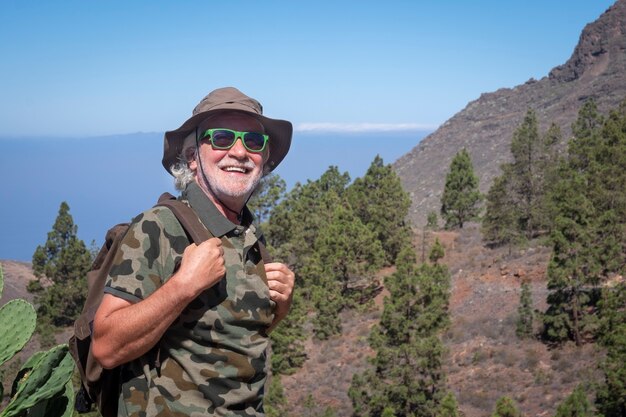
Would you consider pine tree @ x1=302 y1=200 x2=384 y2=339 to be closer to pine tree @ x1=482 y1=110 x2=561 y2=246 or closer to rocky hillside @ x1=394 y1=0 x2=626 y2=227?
pine tree @ x1=482 y1=110 x2=561 y2=246

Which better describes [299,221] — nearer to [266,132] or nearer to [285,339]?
[285,339]

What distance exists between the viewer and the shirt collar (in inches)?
93.2

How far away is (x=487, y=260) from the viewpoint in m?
33.8

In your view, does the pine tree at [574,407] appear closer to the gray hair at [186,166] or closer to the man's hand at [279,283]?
the man's hand at [279,283]

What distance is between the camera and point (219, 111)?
2.46 m

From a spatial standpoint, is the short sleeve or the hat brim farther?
the hat brim

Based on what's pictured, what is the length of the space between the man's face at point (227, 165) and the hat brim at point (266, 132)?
0.06 metres

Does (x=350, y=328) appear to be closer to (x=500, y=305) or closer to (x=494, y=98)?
(x=500, y=305)

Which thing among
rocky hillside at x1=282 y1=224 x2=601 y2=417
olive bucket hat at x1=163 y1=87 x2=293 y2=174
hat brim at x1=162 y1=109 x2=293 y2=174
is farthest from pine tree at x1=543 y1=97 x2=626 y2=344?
olive bucket hat at x1=163 y1=87 x2=293 y2=174

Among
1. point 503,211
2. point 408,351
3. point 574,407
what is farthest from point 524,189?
point 574,407

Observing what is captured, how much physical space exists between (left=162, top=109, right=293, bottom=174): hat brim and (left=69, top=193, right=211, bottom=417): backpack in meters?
0.40

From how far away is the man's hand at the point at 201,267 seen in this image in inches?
80.3

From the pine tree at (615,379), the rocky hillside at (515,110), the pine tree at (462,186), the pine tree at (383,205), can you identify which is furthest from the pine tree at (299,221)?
the rocky hillside at (515,110)

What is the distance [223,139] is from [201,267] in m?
0.70
